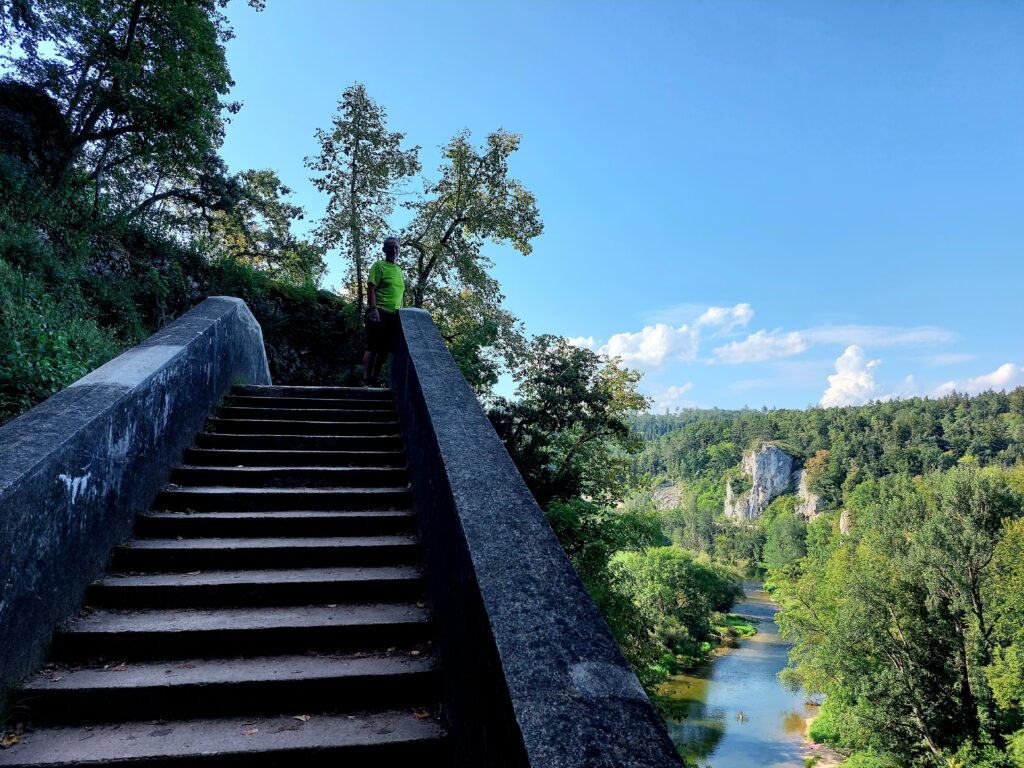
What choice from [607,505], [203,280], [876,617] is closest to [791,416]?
[876,617]

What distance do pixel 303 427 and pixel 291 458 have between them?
0.65m

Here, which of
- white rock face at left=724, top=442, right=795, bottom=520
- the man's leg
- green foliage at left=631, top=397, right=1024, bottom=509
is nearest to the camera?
the man's leg

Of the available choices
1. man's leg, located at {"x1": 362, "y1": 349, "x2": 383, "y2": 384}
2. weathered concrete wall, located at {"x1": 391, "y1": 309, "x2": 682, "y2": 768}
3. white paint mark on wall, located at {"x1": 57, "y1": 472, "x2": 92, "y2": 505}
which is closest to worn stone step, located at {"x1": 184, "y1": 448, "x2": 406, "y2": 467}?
weathered concrete wall, located at {"x1": 391, "y1": 309, "x2": 682, "y2": 768}

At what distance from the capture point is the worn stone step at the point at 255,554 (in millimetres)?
3008

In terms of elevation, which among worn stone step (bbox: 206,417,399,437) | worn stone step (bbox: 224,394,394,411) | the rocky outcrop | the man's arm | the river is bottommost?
the river

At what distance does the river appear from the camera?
2516 centimetres

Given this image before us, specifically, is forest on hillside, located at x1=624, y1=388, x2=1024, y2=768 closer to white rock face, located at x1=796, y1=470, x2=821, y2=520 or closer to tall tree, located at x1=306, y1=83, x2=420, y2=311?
tall tree, located at x1=306, y1=83, x2=420, y2=311

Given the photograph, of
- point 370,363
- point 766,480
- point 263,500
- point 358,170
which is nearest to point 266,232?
point 358,170

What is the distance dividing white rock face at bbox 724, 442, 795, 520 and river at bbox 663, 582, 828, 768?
235 ft

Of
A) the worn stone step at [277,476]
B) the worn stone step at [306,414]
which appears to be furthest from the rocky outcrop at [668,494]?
the worn stone step at [277,476]

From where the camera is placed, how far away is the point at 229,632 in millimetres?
2445

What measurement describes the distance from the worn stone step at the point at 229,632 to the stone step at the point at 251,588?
0.18 ft

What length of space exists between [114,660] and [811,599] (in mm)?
34260

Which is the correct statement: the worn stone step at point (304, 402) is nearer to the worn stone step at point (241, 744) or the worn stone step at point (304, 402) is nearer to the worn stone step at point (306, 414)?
the worn stone step at point (306, 414)
